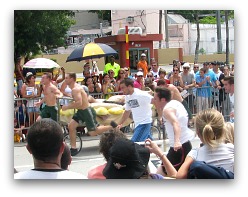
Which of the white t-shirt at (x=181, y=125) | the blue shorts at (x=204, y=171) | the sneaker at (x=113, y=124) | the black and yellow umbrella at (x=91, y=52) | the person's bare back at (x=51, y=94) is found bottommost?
the blue shorts at (x=204, y=171)

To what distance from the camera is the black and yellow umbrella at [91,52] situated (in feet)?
16.0

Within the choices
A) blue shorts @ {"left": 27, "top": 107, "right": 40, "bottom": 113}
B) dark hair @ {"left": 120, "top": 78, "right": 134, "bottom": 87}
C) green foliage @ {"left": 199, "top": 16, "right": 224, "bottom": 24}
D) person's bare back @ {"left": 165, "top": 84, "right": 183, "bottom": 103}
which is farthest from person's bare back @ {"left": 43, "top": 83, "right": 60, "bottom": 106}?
green foliage @ {"left": 199, "top": 16, "right": 224, "bottom": 24}

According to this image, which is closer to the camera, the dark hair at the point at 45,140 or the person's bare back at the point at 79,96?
the dark hair at the point at 45,140

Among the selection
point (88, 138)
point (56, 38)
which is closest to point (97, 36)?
point (56, 38)

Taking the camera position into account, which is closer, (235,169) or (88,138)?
(235,169)

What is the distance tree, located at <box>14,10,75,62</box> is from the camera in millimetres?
4477

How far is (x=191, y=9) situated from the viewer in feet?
14.8

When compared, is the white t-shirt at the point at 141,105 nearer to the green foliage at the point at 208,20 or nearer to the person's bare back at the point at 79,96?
the person's bare back at the point at 79,96

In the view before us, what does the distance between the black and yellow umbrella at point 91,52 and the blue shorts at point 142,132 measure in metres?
1.10

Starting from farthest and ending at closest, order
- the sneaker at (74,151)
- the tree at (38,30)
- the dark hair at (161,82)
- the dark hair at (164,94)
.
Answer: the sneaker at (74,151), the dark hair at (161,82), the dark hair at (164,94), the tree at (38,30)

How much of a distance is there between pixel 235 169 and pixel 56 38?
6.13 feet

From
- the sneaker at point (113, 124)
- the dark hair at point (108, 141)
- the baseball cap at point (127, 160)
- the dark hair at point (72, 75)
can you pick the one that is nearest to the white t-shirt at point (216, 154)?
the baseball cap at point (127, 160)

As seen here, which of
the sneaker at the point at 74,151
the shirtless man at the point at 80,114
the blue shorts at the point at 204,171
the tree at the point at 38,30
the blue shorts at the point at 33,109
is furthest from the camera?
the sneaker at the point at 74,151
